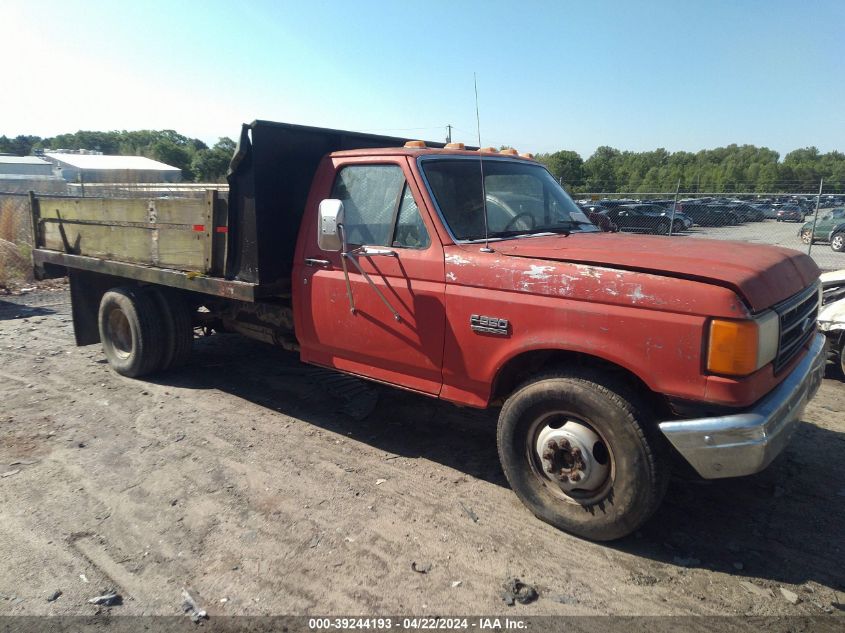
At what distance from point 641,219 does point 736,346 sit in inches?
663

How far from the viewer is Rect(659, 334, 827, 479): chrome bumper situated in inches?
107

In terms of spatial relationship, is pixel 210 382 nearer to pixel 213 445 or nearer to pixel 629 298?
pixel 213 445

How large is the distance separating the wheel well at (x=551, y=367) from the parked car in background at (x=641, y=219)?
1400 cm

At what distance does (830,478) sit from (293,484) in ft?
11.5

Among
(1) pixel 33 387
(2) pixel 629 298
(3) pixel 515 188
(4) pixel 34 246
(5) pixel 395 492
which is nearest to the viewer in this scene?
(2) pixel 629 298

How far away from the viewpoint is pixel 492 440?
4.60 metres

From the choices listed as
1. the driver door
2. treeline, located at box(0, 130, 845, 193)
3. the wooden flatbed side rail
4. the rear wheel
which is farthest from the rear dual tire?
treeline, located at box(0, 130, 845, 193)

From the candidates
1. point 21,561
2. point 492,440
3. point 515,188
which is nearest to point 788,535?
point 492,440

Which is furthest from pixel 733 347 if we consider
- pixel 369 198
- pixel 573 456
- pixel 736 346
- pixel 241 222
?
pixel 241 222

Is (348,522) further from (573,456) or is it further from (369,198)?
(369,198)

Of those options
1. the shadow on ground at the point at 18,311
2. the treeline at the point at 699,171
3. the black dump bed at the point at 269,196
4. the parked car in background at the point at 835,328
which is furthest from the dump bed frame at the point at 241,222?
the treeline at the point at 699,171

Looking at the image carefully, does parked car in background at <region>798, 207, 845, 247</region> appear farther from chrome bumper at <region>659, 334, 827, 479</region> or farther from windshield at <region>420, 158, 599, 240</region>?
chrome bumper at <region>659, 334, 827, 479</region>

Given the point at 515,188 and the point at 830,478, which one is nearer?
the point at 830,478

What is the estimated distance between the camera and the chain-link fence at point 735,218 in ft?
55.1
